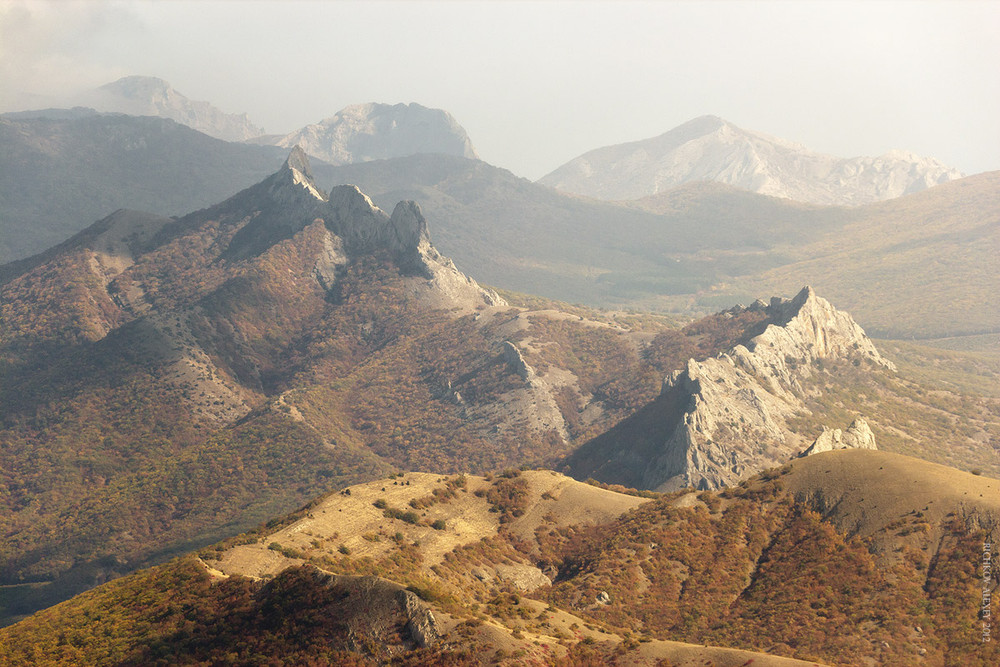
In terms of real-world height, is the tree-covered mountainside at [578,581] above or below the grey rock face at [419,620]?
below

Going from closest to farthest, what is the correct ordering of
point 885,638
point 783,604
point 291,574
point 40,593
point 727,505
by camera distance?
point 291,574 < point 885,638 < point 783,604 < point 727,505 < point 40,593

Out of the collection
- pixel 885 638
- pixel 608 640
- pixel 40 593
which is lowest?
pixel 40 593

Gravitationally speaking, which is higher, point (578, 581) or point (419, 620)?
point (419, 620)

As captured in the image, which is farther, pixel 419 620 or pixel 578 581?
pixel 578 581

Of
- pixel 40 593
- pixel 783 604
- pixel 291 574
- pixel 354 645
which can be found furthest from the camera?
pixel 40 593

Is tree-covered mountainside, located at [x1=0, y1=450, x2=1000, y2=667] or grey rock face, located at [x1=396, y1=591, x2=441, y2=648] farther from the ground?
grey rock face, located at [x1=396, y1=591, x2=441, y2=648]

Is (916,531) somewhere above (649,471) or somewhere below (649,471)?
above

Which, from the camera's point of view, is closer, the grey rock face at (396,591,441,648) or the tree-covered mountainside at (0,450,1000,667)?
the grey rock face at (396,591,441,648)

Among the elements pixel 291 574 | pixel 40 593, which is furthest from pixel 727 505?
pixel 40 593

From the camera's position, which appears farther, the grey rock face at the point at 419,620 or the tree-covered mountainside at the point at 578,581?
the tree-covered mountainside at the point at 578,581

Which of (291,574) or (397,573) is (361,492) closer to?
(397,573)

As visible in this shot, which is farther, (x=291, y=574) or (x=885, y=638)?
(x=885, y=638)
